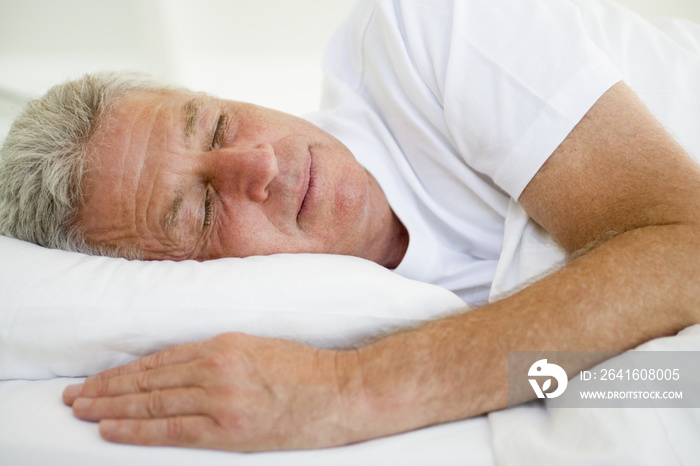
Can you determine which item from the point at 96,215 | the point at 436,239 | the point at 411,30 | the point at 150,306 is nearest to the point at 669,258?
the point at 436,239

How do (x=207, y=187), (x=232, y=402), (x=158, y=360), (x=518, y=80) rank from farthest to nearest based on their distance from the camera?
(x=207, y=187), (x=518, y=80), (x=158, y=360), (x=232, y=402)

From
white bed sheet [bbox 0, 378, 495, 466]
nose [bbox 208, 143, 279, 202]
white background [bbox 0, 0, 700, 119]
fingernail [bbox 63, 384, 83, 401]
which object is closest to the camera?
white bed sheet [bbox 0, 378, 495, 466]

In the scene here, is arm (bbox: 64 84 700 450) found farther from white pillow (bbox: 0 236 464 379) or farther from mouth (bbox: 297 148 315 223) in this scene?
mouth (bbox: 297 148 315 223)

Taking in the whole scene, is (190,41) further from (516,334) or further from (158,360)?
(516,334)

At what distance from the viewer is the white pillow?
0.80 m

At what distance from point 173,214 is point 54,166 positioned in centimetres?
30

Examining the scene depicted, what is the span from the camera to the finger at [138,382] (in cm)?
70

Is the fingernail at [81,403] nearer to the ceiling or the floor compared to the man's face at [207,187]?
nearer to the floor

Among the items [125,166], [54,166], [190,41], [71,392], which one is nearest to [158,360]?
[71,392]

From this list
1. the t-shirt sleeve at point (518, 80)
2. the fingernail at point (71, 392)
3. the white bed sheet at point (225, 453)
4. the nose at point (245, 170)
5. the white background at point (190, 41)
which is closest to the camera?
the white bed sheet at point (225, 453)

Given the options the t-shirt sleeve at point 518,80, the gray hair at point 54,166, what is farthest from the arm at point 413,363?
the gray hair at point 54,166

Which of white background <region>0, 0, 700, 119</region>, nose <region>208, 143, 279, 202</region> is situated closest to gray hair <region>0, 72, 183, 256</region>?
nose <region>208, 143, 279, 202</region>

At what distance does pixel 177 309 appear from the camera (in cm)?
80

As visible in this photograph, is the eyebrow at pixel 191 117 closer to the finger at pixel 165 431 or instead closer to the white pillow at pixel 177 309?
the white pillow at pixel 177 309
